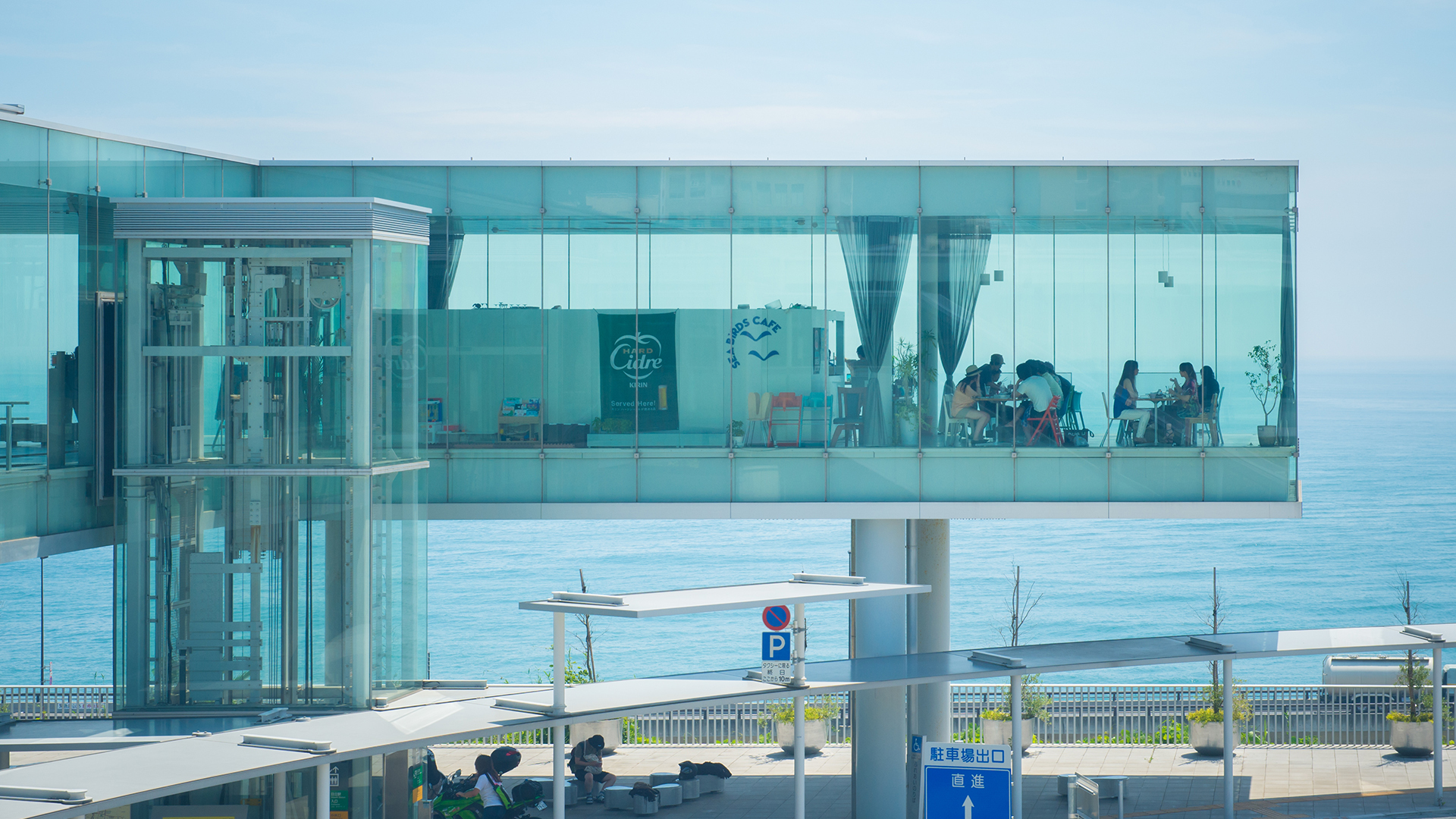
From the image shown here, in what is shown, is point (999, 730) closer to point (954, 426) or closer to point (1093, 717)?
point (1093, 717)

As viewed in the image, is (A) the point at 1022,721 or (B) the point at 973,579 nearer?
(A) the point at 1022,721

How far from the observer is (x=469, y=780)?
1939cm

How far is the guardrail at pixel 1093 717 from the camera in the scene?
25453 millimetres

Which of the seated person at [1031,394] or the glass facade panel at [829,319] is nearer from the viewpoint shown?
the glass facade panel at [829,319]

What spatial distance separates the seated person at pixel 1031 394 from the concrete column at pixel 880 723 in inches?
96.3

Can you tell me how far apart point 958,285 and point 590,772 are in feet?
29.5

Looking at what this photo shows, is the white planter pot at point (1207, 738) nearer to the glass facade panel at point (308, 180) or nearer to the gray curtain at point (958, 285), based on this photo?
the gray curtain at point (958, 285)

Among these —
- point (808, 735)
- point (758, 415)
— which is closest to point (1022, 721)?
point (808, 735)

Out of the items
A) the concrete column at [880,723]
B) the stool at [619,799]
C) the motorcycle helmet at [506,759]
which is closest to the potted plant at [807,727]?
the concrete column at [880,723]

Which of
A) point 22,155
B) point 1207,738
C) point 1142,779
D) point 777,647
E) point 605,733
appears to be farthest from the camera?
point 605,733

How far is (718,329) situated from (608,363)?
1.64m

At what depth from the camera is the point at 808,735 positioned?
24.8 meters

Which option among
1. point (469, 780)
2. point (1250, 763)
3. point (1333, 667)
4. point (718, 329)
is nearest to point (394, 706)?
point (469, 780)

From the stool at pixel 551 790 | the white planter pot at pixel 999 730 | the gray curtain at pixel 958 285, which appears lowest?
the stool at pixel 551 790
